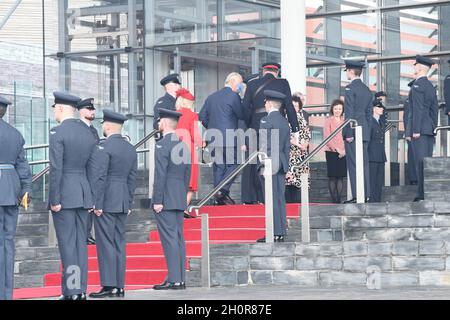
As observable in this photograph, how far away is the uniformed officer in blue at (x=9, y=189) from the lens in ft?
44.2

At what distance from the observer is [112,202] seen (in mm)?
14750

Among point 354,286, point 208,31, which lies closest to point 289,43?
point 208,31

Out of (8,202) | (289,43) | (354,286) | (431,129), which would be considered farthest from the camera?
(289,43)

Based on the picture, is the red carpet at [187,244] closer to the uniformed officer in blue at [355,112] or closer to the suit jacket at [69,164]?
the uniformed officer in blue at [355,112]

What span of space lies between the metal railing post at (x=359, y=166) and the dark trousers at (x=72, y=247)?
15.4 ft

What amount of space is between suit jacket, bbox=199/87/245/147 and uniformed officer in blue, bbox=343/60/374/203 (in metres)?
1.32

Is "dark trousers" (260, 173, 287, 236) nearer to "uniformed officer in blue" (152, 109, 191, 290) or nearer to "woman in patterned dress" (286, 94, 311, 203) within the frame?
"uniformed officer in blue" (152, 109, 191, 290)

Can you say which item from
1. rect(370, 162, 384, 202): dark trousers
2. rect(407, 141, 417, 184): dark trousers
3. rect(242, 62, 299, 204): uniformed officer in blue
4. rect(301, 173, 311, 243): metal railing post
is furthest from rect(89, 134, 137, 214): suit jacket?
rect(407, 141, 417, 184): dark trousers

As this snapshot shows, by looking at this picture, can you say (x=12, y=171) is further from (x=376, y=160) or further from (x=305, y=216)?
(x=376, y=160)

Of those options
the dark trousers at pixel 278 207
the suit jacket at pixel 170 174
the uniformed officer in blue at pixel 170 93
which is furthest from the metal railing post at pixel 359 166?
the suit jacket at pixel 170 174

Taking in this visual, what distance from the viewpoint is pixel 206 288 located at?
15.8 metres

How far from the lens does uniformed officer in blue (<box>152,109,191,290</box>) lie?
15312 mm
